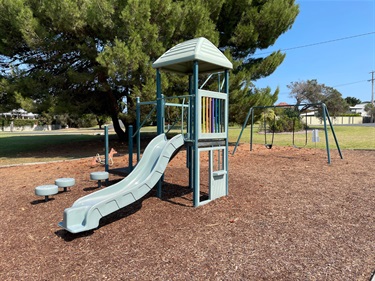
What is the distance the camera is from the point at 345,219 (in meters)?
3.84

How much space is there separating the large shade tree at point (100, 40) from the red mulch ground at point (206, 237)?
5.44 metres

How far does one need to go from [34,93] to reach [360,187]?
1037cm

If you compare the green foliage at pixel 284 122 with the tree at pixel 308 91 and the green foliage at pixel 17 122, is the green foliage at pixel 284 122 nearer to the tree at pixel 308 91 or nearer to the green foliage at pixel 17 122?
the tree at pixel 308 91

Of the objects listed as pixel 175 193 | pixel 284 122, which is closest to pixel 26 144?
pixel 175 193

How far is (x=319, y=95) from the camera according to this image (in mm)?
38312

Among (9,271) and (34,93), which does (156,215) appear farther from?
(34,93)

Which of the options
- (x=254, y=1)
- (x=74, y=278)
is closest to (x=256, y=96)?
(x=254, y=1)

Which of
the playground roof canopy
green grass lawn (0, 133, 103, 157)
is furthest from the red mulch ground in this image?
green grass lawn (0, 133, 103, 157)

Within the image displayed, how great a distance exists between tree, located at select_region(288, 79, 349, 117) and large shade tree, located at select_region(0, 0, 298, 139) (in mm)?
28613

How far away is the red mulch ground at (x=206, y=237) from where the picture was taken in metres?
2.64

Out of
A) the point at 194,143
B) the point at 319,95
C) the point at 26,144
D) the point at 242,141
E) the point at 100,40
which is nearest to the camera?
the point at 194,143

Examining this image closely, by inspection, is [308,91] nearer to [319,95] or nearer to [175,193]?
[319,95]

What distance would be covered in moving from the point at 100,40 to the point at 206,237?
9758mm

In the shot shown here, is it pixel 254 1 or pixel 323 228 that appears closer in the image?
pixel 323 228
